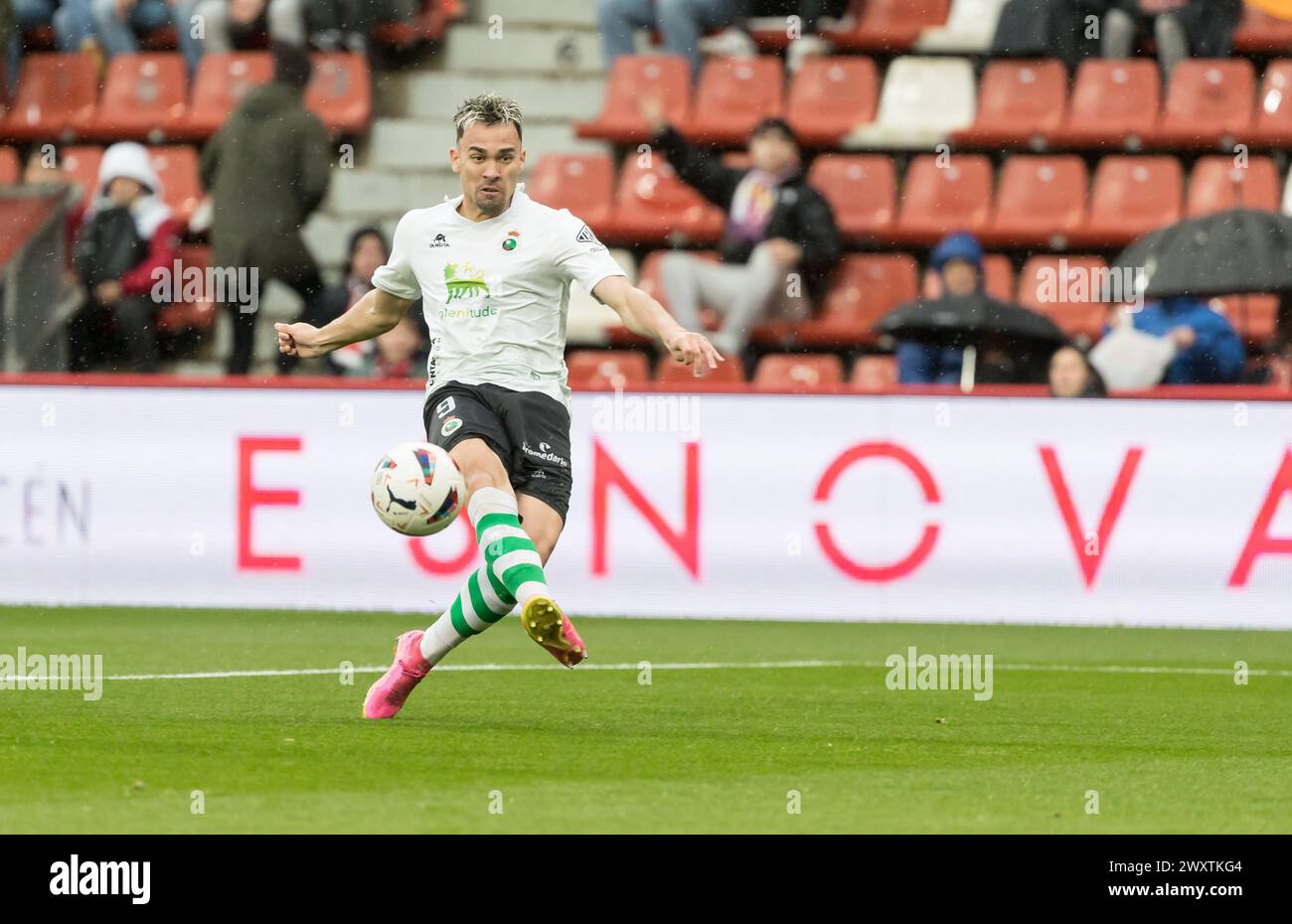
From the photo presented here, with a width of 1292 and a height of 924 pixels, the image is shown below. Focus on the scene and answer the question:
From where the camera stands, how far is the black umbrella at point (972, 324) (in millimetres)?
14492

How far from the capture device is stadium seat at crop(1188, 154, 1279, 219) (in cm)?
1634

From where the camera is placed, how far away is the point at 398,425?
13.7 m

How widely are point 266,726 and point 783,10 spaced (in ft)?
36.1

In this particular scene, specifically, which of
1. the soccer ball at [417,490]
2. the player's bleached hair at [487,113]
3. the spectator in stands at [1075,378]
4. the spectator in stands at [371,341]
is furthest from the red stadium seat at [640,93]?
the soccer ball at [417,490]

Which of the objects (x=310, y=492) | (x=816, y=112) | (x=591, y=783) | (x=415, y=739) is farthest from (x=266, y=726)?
(x=816, y=112)

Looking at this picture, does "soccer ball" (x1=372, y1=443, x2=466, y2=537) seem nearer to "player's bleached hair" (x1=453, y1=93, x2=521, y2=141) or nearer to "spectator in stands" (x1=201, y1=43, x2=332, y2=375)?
"player's bleached hair" (x1=453, y1=93, x2=521, y2=141)

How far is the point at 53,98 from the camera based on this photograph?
18453 millimetres

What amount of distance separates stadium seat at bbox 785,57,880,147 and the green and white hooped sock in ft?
31.8

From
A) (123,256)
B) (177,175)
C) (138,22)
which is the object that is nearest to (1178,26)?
(177,175)

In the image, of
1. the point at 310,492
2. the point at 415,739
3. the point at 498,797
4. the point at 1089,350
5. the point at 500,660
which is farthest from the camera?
the point at 1089,350

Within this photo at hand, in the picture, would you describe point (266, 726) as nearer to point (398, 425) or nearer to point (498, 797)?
point (498, 797)

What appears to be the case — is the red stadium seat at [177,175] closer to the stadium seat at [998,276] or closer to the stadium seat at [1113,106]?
the stadium seat at [998,276]

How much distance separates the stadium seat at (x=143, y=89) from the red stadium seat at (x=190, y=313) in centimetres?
224

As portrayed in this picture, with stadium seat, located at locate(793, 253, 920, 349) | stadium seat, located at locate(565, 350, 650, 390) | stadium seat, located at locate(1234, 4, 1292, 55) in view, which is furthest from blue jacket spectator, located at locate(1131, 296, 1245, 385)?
stadium seat, located at locate(1234, 4, 1292, 55)
